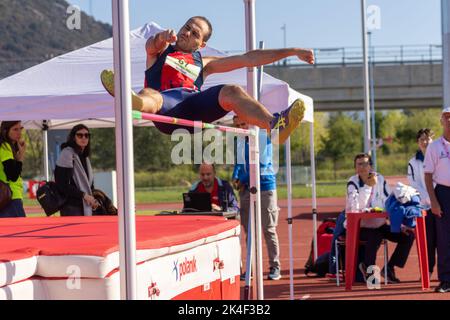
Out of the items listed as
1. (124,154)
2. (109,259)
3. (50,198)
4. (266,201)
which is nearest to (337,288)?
(266,201)

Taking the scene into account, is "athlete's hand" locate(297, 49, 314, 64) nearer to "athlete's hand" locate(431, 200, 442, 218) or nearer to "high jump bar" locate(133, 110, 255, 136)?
"high jump bar" locate(133, 110, 255, 136)

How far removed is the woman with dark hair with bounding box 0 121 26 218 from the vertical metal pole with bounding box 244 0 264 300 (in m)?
2.95

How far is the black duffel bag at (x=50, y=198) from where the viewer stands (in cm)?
848

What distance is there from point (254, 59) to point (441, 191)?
3594 millimetres

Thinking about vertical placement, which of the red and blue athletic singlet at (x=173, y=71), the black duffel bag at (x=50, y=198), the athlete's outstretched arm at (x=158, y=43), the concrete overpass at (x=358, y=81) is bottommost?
the black duffel bag at (x=50, y=198)

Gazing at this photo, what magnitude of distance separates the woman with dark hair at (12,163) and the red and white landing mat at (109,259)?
6.52 feet

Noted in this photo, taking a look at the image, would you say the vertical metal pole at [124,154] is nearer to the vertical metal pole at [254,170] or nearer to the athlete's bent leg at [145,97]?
the athlete's bent leg at [145,97]

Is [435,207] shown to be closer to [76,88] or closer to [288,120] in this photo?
[76,88]

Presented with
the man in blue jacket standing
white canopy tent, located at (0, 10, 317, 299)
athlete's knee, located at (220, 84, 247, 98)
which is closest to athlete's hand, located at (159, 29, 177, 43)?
athlete's knee, located at (220, 84, 247, 98)

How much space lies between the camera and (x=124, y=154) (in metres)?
3.22

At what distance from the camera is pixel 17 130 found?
8086 mm

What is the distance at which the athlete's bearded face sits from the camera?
16.5 ft

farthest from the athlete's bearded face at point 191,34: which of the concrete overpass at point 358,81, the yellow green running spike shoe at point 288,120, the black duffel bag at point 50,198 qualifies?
the concrete overpass at point 358,81
